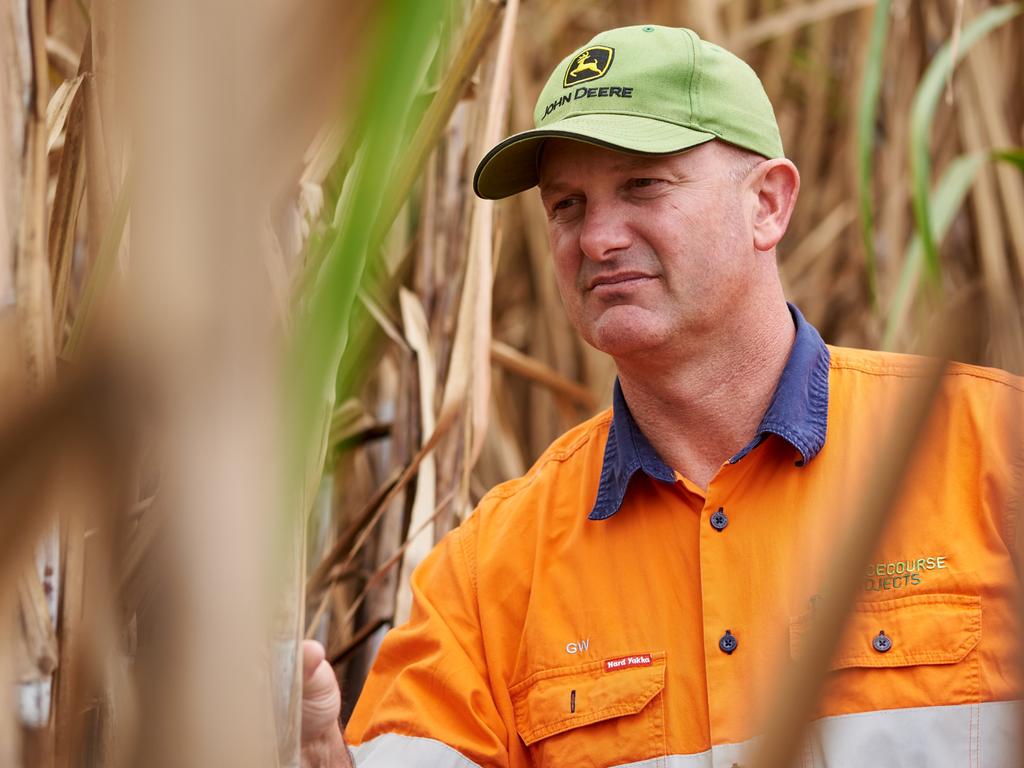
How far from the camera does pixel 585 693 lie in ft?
4.43

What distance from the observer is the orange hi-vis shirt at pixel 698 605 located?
1.26 meters

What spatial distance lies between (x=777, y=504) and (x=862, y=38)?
124 cm

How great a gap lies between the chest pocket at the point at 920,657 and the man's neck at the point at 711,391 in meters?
0.25

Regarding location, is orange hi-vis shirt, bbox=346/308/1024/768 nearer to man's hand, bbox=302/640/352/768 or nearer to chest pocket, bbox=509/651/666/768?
chest pocket, bbox=509/651/666/768

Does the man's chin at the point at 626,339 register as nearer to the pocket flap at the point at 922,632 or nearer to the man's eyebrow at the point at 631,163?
the man's eyebrow at the point at 631,163

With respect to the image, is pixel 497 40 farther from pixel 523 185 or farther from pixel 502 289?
pixel 502 289

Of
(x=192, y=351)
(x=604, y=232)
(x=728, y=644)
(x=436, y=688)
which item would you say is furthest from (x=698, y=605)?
(x=192, y=351)

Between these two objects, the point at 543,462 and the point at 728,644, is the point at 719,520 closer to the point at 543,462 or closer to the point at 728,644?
the point at 728,644

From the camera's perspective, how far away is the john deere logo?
148cm

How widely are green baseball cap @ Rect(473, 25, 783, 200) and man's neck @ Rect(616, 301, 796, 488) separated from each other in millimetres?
200

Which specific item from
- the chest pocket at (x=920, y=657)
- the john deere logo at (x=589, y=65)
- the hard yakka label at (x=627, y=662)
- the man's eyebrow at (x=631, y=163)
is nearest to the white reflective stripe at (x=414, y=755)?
the hard yakka label at (x=627, y=662)

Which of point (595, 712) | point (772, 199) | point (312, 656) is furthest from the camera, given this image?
point (772, 199)

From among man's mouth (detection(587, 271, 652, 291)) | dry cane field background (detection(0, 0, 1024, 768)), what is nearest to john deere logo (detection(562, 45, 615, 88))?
man's mouth (detection(587, 271, 652, 291))

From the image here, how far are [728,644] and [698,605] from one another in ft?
0.22
